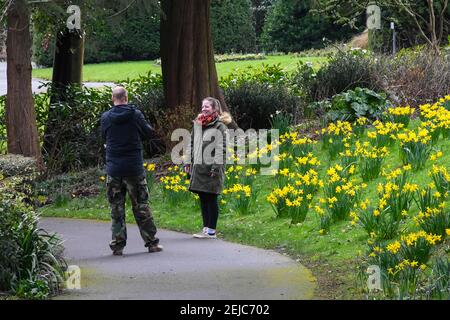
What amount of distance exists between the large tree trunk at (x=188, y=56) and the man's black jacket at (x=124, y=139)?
7110 mm

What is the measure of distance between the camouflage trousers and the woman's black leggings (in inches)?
41.0

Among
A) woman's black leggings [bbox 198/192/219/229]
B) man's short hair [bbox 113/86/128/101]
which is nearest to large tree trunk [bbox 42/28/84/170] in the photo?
woman's black leggings [bbox 198/192/219/229]

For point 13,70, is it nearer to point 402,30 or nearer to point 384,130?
point 384,130

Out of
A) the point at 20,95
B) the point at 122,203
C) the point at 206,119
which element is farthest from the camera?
the point at 20,95

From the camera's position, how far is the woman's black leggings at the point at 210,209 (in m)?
11.0

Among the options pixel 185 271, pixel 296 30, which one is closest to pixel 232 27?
pixel 296 30

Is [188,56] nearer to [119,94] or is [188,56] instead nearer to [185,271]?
[119,94]

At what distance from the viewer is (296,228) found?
36.1 ft

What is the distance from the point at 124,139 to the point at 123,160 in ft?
0.72

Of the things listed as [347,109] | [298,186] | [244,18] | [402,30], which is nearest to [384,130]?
[298,186]

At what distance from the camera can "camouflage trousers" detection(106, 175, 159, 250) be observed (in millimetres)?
10000

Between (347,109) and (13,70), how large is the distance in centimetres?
559

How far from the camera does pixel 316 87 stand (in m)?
18.7

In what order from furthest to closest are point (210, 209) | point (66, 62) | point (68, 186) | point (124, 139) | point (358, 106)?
point (66, 62) → point (358, 106) → point (68, 186) → point (210, 209) → point (124, 139)
